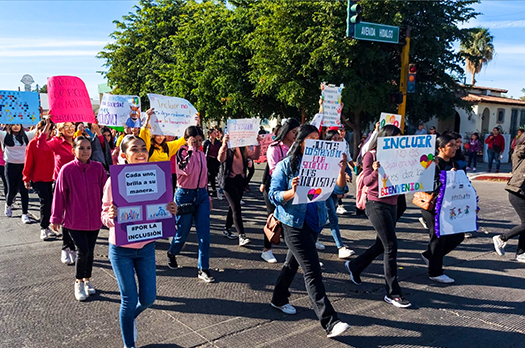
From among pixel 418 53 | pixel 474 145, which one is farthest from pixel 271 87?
pixel 474 145

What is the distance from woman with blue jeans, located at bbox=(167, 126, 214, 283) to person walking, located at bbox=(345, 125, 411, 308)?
200 cm

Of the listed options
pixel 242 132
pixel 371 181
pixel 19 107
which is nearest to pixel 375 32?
pixel 242 132

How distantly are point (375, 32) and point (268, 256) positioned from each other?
8.33m

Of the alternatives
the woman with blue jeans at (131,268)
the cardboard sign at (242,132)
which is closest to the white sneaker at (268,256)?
the cardboard sign at (242,132)

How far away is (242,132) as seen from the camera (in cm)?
745

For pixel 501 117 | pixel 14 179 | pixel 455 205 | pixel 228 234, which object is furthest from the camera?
pixel 501 117

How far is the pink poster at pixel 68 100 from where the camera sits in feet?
21.9

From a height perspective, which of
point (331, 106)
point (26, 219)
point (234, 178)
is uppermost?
point (331, 106)

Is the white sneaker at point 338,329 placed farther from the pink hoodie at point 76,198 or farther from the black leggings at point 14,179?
the black leggings at point 14,179

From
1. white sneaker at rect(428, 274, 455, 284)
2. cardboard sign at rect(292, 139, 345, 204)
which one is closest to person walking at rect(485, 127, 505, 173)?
white sneaker at rect(428, 274, 455, 284)

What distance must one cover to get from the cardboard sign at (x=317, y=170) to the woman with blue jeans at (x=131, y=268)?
1214mm

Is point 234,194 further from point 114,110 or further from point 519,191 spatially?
point 519,191

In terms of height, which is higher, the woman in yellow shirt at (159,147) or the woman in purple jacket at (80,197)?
the woman in yellow shirt at (159,147)

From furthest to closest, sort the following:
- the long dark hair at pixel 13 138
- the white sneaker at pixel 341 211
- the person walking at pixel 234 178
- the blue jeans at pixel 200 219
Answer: the white sneaker at pixel 341 211, the long dark hair at pixel 13 138, the person walking at pixel 234 178, the blue jeans at pixel 200 219
